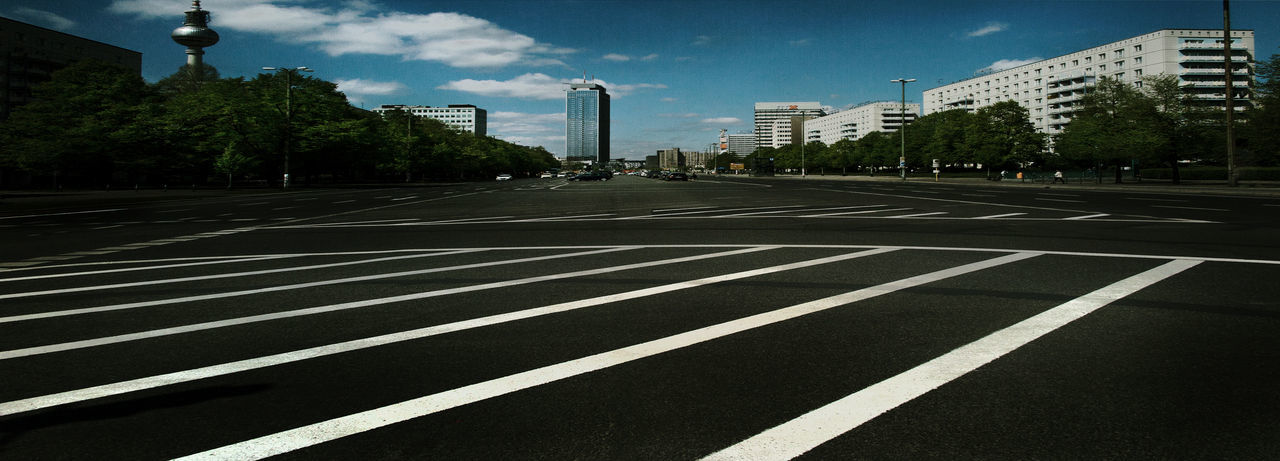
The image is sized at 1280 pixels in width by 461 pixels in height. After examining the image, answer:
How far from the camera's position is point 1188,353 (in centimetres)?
427

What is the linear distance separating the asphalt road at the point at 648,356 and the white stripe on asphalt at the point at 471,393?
0.06 feet

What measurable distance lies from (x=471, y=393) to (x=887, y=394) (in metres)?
2.07

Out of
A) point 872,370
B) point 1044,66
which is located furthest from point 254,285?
point 1044,66

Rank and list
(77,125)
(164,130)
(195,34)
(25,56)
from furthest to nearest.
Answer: (195,34), (25,56), (77,125), (164,130)

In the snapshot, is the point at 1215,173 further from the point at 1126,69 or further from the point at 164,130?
the point at 1126,69

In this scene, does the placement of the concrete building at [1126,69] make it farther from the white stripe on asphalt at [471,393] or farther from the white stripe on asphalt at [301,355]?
the white stripe on asphalt at [471,393]

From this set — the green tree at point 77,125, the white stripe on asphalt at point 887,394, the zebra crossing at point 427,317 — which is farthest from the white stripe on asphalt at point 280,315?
A: the green tree at point 77,125

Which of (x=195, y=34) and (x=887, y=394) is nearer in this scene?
(x=887, y=394)

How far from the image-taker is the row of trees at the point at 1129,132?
148 ft

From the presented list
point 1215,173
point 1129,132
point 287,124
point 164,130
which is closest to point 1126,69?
point 1215,173

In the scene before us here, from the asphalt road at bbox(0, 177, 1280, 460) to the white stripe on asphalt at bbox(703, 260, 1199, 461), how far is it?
2cm

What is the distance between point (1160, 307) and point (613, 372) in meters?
4.66

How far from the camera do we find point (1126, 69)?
121562 mm

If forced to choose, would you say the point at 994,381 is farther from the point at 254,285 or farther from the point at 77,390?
the point at 254,285
